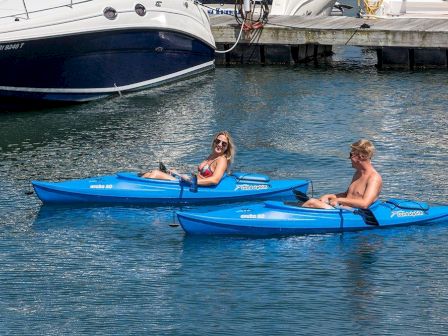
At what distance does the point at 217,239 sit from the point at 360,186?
2336 millimetres

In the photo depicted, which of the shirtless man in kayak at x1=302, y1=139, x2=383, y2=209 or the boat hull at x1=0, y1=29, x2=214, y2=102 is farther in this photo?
the boat hull at x1=0, y1=29, x2=214, y2=102

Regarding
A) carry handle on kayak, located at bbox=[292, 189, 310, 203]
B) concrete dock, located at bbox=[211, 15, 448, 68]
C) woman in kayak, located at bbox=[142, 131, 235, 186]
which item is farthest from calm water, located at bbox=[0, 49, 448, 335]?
concrete dock, located at bbox=[211, 15, 448, 68]

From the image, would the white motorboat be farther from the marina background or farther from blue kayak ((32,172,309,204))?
blue kayak ((32,172,309,204))

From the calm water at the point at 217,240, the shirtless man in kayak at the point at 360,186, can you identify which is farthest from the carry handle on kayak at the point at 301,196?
the calm water at the point at 217,240

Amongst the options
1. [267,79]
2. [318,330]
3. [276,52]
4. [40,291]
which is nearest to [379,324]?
[318,330]

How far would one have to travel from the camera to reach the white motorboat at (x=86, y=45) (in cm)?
2656

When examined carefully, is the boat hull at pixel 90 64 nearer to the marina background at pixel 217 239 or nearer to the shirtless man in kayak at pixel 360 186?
the marina background at pixel 217 239

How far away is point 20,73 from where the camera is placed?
2698 cm

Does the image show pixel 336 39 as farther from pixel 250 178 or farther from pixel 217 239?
pixel 217 239

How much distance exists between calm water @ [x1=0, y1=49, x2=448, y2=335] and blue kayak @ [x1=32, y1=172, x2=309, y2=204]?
0.23m

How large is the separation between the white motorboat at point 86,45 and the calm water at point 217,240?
570 millimetres

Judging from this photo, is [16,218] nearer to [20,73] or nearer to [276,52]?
[20,73]

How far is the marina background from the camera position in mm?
14883

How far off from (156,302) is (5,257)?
301 centimetres
